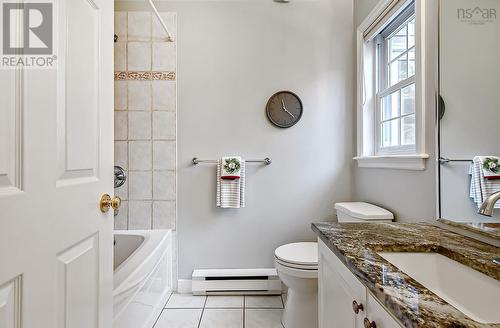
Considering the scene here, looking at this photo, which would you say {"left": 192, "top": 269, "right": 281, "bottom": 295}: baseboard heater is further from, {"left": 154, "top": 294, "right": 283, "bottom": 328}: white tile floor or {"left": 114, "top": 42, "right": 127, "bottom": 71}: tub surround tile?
{"left": 114, "top": 42, "right": 127, "bottom": 71}: tub surround tile

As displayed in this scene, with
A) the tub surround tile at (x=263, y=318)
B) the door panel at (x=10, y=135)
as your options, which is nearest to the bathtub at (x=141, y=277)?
the tub surround tile at (x=263, y=318)

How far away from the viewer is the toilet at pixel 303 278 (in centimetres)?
155

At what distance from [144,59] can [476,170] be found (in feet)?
7.42

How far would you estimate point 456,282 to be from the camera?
80 cm

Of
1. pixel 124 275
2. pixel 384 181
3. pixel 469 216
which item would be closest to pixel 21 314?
pixel 124 275

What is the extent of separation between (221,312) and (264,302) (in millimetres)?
342

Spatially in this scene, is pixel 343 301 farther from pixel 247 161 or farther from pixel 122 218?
pixel 122 218

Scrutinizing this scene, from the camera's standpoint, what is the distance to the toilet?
5.10 ft

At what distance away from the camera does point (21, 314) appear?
0.59 m

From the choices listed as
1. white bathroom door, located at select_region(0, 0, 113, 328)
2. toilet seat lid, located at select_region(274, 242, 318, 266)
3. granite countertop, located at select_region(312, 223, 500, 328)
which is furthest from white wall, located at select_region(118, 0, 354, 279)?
white bathroom door, located at select_region(0, 0, 113, 328)

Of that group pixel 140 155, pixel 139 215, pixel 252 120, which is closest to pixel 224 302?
pixel 139 215

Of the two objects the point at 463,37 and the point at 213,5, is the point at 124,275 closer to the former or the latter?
the point at 463,37

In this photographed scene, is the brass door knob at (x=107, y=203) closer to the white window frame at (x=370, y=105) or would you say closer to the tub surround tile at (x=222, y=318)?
the tub surround tile at (x=222, y=318)

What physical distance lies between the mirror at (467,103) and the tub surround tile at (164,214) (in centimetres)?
180
